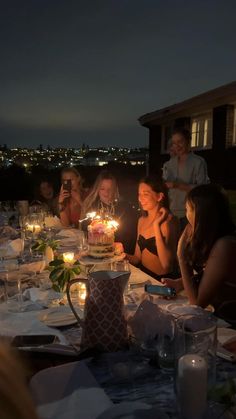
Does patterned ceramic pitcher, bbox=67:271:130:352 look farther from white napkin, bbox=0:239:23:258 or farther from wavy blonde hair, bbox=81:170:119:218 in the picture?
wavy blonde hair, bbox=81:170:119:218

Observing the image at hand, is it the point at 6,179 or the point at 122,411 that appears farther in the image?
the point at 6,179

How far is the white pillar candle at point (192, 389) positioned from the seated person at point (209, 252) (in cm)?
118

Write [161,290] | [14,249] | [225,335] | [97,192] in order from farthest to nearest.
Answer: [97,192] < [14,249] < [161,290] < [225,335]

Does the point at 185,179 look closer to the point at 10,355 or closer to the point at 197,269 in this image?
the point at 197,269

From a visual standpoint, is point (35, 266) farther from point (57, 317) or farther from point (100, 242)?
point (57, 317)

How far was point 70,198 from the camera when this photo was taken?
572cm

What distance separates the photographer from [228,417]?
99 centimetres

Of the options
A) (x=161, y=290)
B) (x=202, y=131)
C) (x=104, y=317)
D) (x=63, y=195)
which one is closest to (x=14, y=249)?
(x=161, y=290)

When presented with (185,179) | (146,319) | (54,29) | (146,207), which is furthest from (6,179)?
(146,319)

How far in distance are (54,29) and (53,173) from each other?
415cm

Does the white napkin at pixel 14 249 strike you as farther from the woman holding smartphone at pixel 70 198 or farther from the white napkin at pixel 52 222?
the woman holding smartphone at pixel 70 198

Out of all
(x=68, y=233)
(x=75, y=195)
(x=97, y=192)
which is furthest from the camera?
(x=75, y=195)

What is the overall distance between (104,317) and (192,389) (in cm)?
47

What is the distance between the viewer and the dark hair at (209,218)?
93.4 inches
